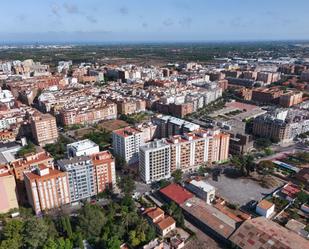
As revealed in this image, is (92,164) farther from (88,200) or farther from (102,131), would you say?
(102,131)

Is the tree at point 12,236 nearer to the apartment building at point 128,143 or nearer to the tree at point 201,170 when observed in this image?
the apartment building at point 128,143

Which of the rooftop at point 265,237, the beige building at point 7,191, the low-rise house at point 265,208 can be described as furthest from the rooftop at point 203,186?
the beige building at point 7,191

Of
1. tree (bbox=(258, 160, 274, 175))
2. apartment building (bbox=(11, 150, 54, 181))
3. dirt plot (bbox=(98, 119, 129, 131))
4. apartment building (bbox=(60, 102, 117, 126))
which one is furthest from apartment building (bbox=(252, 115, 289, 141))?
apartment building (bbox=(11, 150, 54, 181))

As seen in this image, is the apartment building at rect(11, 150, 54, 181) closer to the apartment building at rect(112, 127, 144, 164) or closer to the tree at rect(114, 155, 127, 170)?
the tree at rect(114, 155, 127, 170)

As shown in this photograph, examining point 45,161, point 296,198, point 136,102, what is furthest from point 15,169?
point 136,102

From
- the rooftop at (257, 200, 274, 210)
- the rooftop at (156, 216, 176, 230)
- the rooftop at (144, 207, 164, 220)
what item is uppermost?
the rooftop at (144, 207, 164, 220)

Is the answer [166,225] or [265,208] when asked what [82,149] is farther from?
[265,208]
